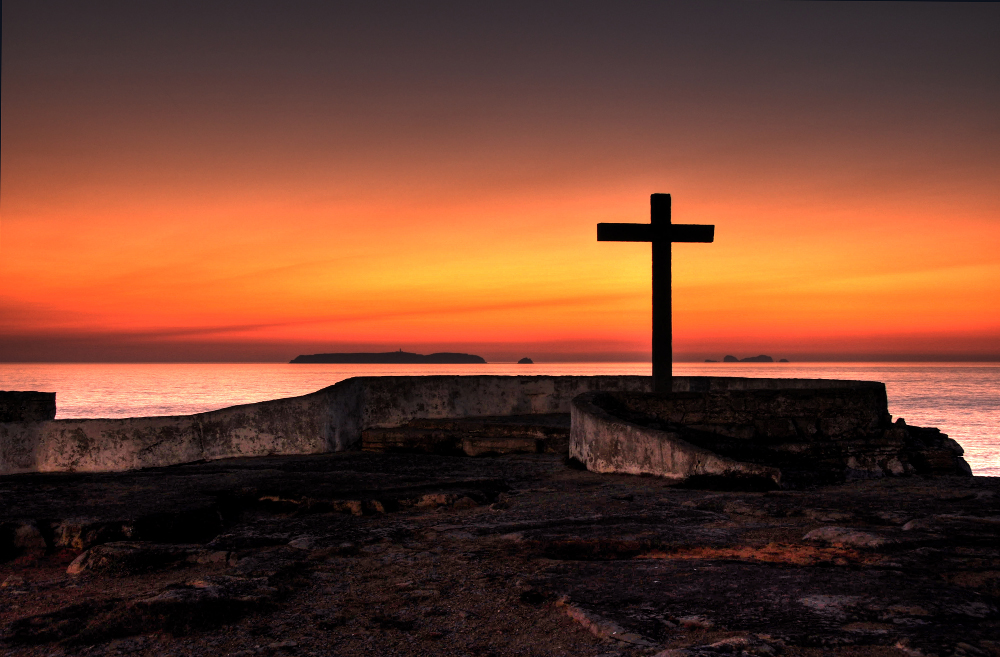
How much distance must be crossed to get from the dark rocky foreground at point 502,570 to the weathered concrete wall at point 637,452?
31 cm

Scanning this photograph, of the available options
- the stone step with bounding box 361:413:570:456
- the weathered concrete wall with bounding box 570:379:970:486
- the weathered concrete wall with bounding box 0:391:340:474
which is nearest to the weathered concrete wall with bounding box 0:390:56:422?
the weathered concrete wall with bounding box 0:391:340:474

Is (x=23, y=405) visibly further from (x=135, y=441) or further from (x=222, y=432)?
(x=222, y=432)

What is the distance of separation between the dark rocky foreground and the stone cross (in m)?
4.11

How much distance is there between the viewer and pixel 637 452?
22.3ft

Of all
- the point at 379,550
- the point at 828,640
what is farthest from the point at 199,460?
the point at 828,640

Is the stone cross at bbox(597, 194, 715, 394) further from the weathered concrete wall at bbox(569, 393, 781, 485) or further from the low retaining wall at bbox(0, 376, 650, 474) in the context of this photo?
the low retaining wall at bbox(0, 376, 650, 474)

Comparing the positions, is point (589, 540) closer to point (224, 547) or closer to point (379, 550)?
point (379, 550)

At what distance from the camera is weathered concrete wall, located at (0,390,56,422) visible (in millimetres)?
11961

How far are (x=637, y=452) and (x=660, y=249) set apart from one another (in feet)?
13.3

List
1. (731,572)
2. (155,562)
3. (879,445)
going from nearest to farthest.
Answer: (731,572)
(155,562)
(879,445)

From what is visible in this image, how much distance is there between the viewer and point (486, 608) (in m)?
3.17

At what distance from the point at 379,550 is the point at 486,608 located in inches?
47.3

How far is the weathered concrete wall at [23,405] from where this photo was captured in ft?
39.2

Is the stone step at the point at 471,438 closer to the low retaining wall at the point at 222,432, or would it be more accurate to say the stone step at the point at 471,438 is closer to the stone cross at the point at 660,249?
the low retaining wall at the point at 222,432
